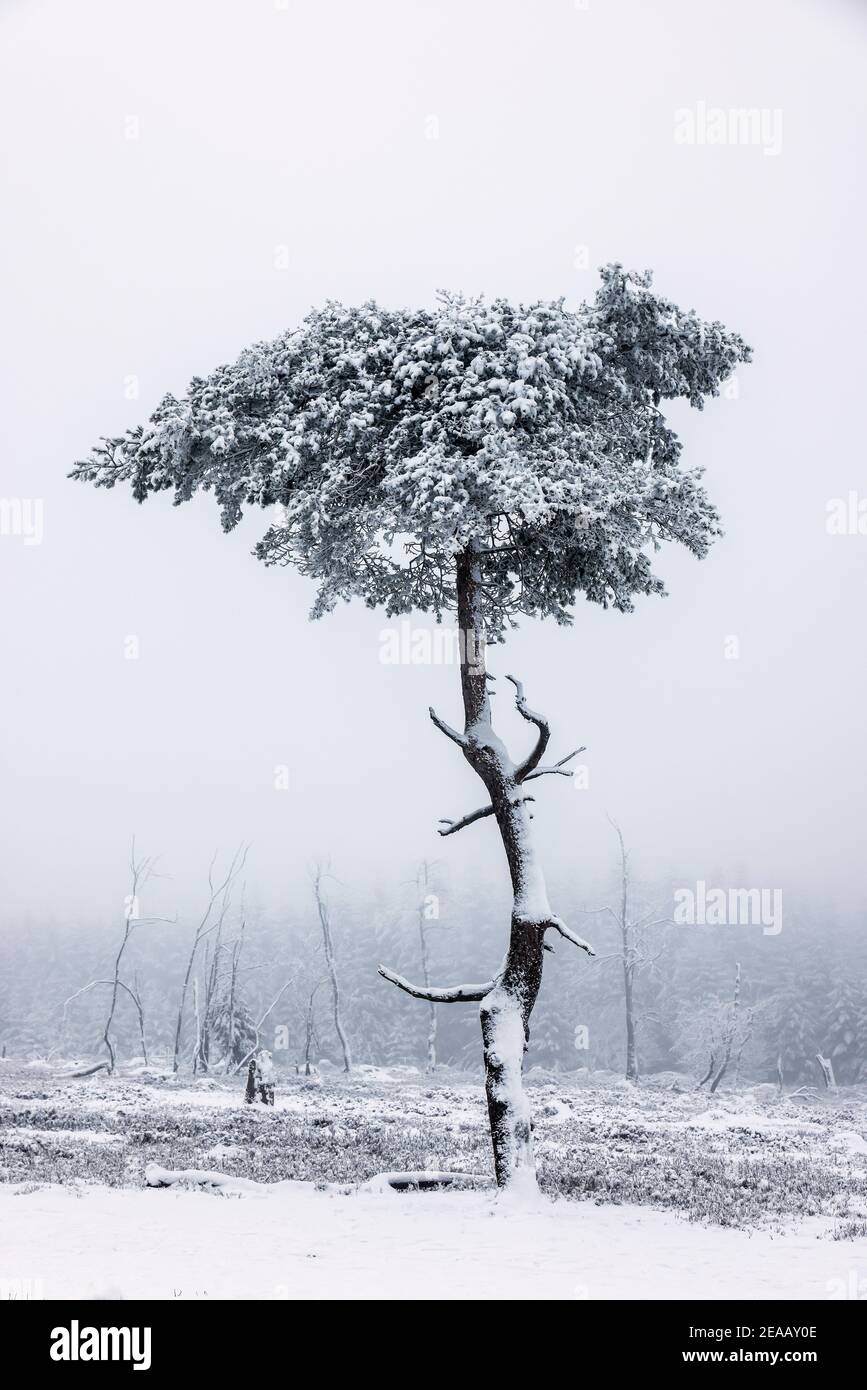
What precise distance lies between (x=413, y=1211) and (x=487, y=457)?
30.6 feet

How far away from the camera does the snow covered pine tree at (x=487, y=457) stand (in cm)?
1532

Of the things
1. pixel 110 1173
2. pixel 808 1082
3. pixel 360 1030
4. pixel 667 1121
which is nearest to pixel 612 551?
pixel 110 1173

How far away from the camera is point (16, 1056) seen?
4888cm

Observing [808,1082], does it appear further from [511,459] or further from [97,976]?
[511,459]

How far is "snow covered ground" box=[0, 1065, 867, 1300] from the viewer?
38.1ft

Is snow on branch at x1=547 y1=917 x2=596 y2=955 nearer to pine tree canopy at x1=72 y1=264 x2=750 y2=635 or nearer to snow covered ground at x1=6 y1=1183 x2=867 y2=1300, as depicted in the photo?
snow covered ground at x1=6 y1=1183 x2=867 y2=1300

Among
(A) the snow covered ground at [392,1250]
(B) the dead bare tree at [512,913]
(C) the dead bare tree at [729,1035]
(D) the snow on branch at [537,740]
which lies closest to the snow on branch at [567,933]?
(B) the dead bare tree at [512,913]

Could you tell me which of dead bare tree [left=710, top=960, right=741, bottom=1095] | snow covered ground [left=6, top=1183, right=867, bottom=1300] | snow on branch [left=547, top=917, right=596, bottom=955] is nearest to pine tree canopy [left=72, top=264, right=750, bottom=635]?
snow on branch [left=547, top=917, right=596, bottom=955]

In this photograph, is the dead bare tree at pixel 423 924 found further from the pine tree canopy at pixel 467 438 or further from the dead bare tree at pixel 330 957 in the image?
the pine tree canopy at pixel 467 438

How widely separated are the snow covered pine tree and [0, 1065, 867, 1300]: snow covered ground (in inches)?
76.4

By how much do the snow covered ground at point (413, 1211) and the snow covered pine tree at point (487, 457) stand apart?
1940 millimetres

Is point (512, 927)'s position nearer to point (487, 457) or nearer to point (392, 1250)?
point (392, 1250)

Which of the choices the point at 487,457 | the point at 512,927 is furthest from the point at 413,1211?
the point at 487,457

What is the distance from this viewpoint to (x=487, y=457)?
15.2 meters
